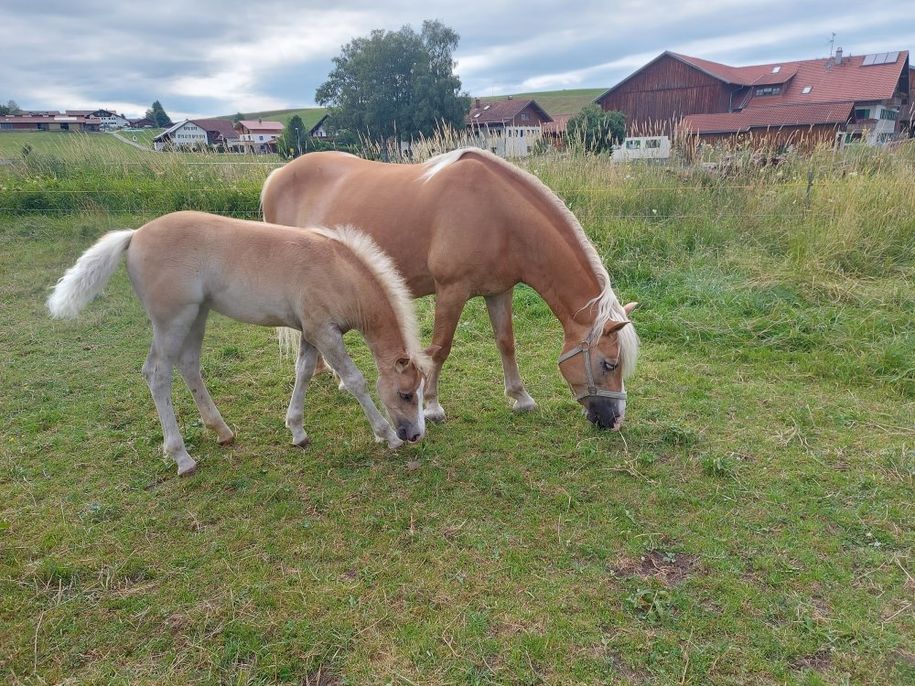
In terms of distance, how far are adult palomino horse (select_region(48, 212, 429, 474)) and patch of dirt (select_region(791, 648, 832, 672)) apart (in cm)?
221

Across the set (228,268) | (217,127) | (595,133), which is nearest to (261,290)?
(228,268)

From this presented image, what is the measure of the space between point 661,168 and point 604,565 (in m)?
7.45

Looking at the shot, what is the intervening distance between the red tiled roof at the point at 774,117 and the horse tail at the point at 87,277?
27262 millimetres

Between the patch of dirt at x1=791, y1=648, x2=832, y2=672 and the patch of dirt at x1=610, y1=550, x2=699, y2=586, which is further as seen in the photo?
the patch of dirt at x1=610, y1=550, x2=699, y2=586

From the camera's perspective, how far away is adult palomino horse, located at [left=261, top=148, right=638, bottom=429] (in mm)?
3598

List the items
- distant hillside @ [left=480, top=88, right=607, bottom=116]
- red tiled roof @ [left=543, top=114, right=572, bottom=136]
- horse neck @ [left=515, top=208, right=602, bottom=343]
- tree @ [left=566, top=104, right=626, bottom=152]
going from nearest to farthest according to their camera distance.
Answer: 1. horse neck @ [left=515, top=208, right=602, bottom=343]
2. tree @ [left=566, top=104, right=626, bottom=152]
3. red tiled roof @ [left=543, top=114, right=572, bottom=136]
4. distant hillside @ [left=480, top=88, right=607, bottom=116]

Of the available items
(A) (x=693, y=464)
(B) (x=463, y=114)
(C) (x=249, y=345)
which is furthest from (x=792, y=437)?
(B) (x=463, y=114)

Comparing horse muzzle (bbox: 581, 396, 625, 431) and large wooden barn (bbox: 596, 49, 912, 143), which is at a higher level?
large wooden barn (bbox: 596, 49, 912, 143)

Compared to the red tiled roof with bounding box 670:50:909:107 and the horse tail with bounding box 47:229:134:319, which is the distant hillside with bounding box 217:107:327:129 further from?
the horse tail with bounding box 47:229:134:319

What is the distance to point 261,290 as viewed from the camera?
3.39 meters

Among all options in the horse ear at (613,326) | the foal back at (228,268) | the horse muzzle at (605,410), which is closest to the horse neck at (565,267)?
the horse ear at (613,326)

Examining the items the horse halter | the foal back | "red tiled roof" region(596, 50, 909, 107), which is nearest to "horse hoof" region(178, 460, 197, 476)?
the foal back

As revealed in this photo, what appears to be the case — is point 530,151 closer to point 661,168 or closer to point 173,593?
point 661,168

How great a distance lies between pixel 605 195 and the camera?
804cm
